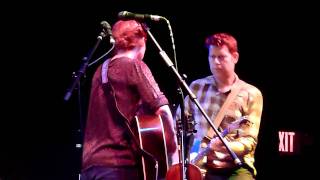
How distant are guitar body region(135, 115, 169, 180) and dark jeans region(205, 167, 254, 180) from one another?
3.67 ft

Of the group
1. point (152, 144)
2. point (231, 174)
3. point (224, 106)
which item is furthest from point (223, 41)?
point (152, 144)

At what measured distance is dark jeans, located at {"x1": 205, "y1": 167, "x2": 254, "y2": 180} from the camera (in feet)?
13.4

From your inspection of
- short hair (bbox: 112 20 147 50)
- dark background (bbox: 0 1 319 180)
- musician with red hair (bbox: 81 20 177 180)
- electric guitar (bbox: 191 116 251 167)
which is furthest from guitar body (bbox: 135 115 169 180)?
dark background (bbox: 0 1 319 180)

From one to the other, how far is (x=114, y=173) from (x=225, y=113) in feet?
5.15

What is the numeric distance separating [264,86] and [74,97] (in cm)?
243

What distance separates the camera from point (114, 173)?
2961 mm

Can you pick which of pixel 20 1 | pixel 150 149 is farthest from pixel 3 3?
pixel 150 149

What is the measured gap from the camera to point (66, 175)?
6109 millimetres

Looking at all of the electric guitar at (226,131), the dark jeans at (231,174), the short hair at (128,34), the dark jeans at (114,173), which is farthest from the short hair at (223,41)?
the dark jeans at (114,173)

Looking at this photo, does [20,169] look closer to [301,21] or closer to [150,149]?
[150,149]

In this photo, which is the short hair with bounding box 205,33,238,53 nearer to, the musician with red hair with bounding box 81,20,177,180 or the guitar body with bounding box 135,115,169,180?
the musician with red hair with bounding box 81,20,177,180

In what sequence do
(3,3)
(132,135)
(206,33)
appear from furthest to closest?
(206,33) < (3,3) < (132,135)

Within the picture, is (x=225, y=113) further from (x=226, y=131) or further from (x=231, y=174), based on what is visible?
(x=231, y=174)

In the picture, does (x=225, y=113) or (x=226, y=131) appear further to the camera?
(x=225, y=113)
